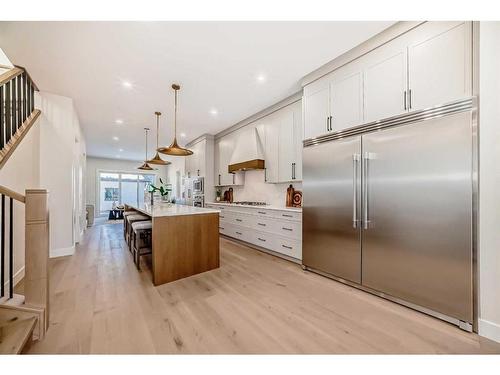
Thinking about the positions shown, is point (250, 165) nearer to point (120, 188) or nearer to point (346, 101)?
point (346, 101)

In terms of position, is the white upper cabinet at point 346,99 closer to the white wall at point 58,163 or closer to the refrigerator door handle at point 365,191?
the refrigerator door handle at point 365,191

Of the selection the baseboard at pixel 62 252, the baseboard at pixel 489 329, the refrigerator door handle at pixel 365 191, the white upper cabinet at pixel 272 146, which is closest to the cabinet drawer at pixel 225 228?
the white upper cabinet at pixel 272 146

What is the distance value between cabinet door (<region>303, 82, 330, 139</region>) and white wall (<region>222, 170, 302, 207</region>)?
4.22ft

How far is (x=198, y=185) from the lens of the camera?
6.18m

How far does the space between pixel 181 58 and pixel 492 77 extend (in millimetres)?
2965

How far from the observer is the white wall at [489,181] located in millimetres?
1557

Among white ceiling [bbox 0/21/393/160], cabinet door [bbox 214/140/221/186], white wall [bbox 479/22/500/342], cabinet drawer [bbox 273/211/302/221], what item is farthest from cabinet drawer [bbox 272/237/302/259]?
cabinet door [bbox 214/140/221/186]

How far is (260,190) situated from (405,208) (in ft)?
10.3

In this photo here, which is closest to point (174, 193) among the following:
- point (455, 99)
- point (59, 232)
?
point (59, 232)

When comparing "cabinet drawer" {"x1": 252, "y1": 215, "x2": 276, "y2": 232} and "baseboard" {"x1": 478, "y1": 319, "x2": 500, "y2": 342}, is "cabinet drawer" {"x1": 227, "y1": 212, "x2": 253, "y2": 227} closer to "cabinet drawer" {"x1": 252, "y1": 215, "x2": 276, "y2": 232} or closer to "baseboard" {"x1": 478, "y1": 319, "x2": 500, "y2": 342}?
"cabinet drawer" {"x1": 252, "y1": 215, "x2": 276, "y2": 232}

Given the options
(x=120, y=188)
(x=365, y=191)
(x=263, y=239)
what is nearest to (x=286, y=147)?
(x=263, y=239)

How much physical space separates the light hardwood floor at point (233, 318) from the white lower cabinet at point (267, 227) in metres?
0.57
